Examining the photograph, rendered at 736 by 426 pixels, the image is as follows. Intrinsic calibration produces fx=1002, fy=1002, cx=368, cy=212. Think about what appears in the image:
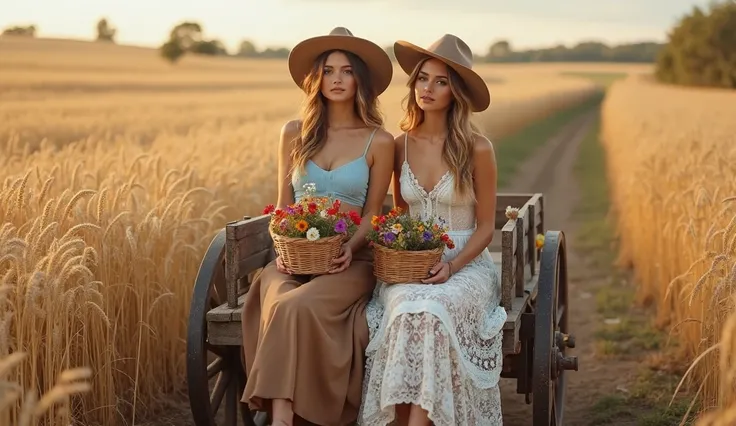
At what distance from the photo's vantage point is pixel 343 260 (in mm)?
→ 4523

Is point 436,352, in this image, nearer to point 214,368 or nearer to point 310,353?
point 310,353

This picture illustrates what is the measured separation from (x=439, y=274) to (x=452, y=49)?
1.18 metres

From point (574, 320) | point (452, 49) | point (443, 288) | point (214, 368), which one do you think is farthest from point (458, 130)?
point (574, 320)

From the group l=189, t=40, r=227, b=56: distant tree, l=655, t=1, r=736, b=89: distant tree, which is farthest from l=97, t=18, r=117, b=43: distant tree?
l=655, t=1, r=736, b=89: distant tree

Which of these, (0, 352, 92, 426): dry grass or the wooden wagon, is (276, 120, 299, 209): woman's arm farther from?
(0, 352, 92, 426): dry grass

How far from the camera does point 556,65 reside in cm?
12112

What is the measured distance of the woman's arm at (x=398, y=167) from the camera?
16.7 ft

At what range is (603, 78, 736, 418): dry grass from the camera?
478 cm

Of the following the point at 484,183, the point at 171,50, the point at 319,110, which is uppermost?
the point at 319,110

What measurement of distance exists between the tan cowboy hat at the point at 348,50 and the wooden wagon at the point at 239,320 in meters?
0.84

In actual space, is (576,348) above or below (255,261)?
below

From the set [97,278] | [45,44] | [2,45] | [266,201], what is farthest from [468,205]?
[45,44]

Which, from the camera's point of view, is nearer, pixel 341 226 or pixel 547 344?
pixel 341 226

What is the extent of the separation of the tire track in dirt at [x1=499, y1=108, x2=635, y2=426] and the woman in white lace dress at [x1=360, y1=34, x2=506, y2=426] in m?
1.39
